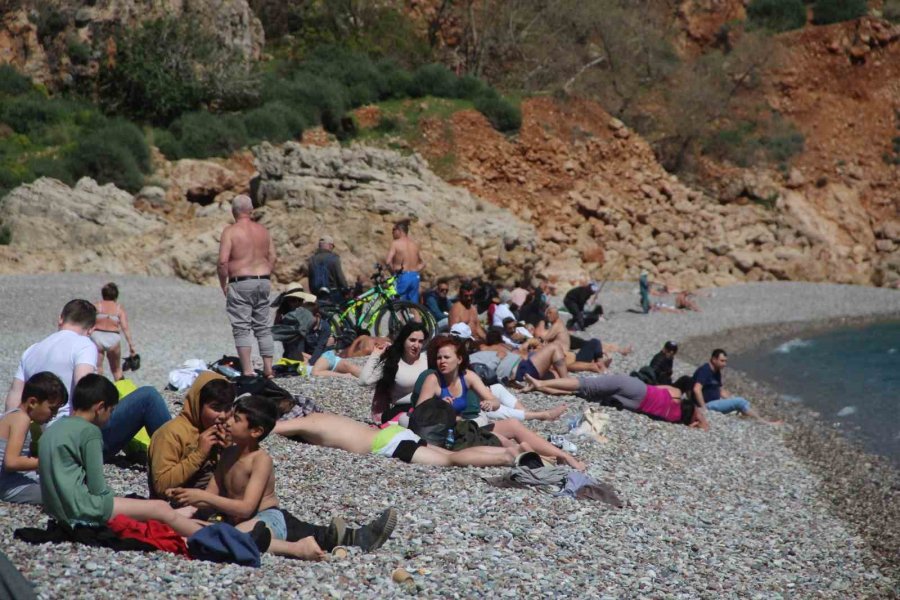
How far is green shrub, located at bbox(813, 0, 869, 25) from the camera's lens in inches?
1761

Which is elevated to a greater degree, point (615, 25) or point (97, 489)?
point (615, 25)

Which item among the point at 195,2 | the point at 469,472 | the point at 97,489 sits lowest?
the point at 469,472

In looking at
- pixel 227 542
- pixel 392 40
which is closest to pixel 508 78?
pixel 392 40

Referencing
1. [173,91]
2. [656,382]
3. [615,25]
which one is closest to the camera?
[656,382]

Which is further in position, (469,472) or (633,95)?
(633,95)

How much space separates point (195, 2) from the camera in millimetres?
31188

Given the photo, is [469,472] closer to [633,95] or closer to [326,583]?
[326,583]

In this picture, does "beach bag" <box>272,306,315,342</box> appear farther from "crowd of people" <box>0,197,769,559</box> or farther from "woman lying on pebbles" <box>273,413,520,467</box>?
"woman lying on pebbles" <box>273,413,520,467</box>

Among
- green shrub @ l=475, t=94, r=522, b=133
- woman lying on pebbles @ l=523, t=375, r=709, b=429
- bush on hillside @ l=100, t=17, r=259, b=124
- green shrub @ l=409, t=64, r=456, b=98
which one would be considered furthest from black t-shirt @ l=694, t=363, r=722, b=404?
green shrub @ l=409, t=64, r=456, b=98

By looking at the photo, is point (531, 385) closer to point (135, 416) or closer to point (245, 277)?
point (245, 277)

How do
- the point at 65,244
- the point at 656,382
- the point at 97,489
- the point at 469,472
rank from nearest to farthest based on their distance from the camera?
the point at 97,489 → the point at 469,472 → the point at 656,382 → the point at 65,244

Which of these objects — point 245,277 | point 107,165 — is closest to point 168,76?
point 107,165

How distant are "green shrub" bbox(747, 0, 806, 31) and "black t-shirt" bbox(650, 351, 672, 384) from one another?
3653 cm

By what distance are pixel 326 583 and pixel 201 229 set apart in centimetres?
1648
